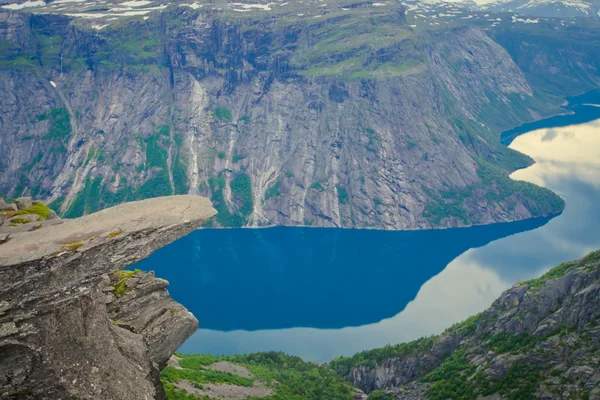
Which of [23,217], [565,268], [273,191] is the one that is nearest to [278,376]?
[565,268]

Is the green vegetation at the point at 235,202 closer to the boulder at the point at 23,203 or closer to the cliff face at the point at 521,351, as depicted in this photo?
the cliff face at the point at 521,351

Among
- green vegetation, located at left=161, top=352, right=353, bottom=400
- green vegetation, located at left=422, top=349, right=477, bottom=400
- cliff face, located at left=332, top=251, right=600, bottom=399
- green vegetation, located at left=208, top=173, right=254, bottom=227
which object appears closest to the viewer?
cliff face, located at left=332, top=251, right=600, bottom=399

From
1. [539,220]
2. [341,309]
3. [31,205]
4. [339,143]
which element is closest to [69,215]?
[339,143]

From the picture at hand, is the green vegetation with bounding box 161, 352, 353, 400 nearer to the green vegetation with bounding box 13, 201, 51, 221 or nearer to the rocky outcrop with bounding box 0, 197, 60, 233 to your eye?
the green vegetation with bounding box 13, 201, 51, 221

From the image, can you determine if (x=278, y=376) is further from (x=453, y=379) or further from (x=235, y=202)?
(x=235, y=202)

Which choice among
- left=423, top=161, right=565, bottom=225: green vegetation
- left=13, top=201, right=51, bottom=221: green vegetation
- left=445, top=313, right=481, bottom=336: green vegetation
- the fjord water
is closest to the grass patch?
the fjord water

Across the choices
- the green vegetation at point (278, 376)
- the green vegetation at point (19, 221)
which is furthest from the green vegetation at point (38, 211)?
the green vegetation at point (278, 376)
